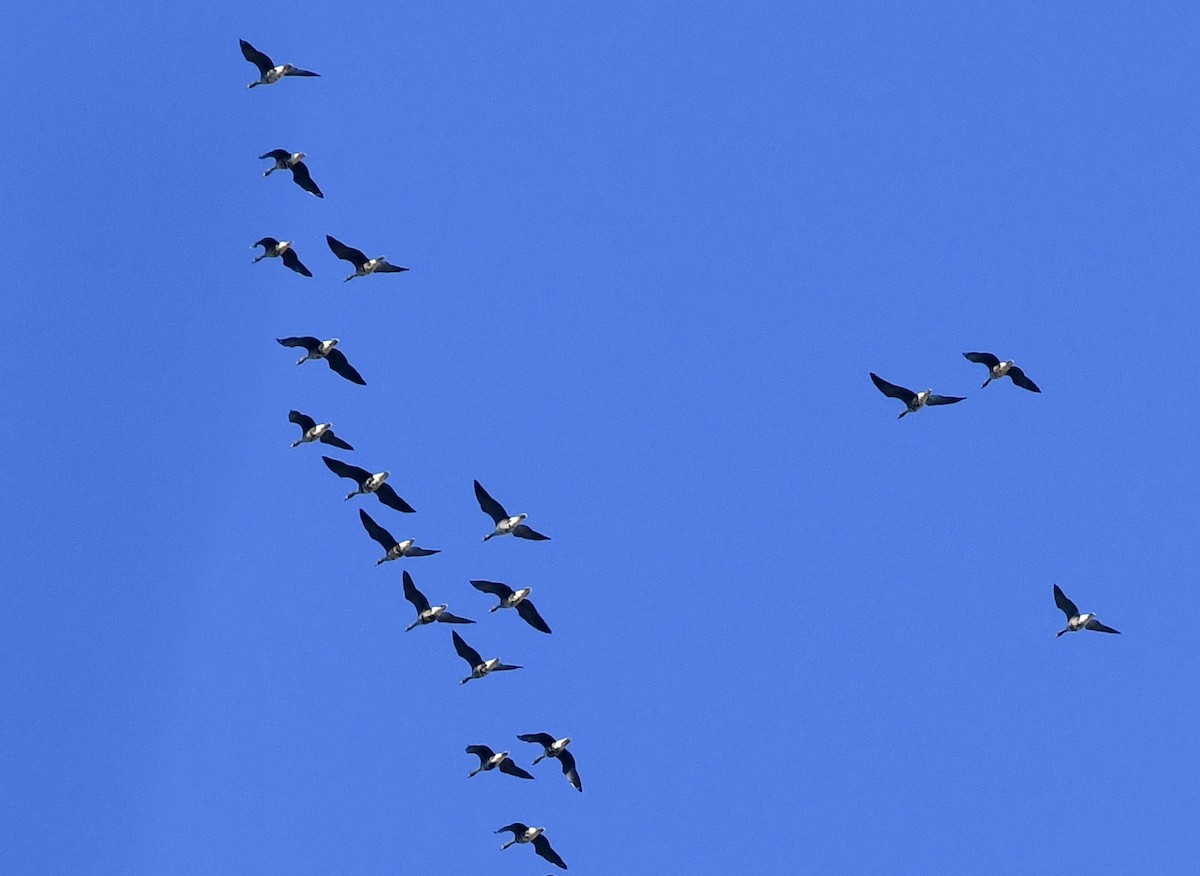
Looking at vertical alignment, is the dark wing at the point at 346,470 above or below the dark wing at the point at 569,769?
above

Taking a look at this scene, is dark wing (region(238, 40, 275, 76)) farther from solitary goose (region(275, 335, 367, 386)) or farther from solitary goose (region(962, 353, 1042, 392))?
solitary goose (region(962, 353, 1042, 392))

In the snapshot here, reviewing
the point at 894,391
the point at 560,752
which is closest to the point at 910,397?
the point at 894,391

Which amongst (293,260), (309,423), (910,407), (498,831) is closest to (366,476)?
(309,423)

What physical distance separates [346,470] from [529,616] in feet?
28.9

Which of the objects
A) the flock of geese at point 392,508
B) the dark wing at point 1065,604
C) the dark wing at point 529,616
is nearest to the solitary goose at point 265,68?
the flock of geese at point 392,508

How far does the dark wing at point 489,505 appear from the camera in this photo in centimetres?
8181

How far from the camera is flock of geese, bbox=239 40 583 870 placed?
268 ft

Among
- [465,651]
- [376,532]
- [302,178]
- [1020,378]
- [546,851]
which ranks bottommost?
[546,851]

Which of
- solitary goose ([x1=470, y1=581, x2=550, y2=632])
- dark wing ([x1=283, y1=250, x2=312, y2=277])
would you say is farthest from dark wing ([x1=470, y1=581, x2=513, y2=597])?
dark wing ([x1=283, y1=250, x2=312, y2=277])

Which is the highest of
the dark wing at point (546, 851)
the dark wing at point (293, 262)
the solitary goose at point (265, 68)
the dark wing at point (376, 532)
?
the solitary goose at point (265, 68)

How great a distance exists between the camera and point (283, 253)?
8275 cm

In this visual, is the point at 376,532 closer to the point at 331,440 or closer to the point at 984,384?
the point at 331,440

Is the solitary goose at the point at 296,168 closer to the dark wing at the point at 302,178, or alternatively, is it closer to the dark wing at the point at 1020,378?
the dark wing at the point at 302,178

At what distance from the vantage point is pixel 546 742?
8281 cm
